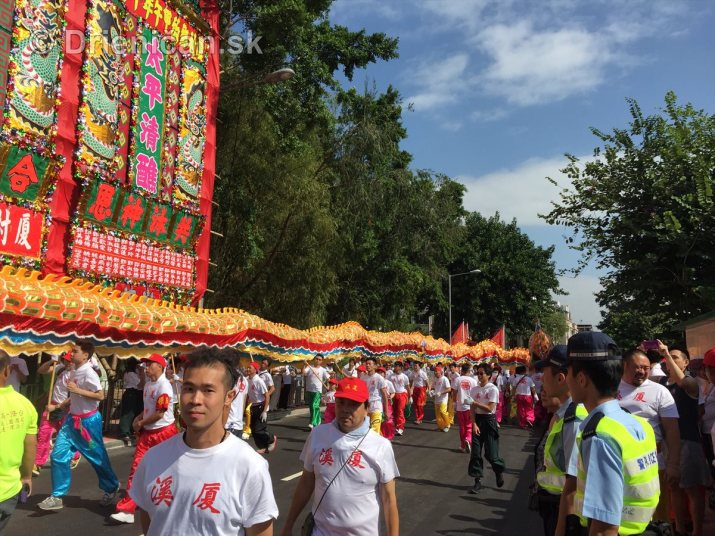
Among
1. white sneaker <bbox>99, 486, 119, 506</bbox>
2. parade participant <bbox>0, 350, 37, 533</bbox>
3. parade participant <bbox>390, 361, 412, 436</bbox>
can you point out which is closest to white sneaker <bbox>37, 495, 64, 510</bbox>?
white sneaker <bbox>99, 486, 119, 506</bbox>

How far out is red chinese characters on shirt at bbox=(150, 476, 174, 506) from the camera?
2.39 meters

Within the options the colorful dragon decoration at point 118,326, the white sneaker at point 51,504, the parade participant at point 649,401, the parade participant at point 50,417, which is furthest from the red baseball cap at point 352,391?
the parade participant at point 50,417

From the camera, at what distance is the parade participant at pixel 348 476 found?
3.50 meters

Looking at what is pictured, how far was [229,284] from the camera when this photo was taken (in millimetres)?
20906

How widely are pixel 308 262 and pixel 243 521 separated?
1871 cm

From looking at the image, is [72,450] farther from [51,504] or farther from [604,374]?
[604,374]

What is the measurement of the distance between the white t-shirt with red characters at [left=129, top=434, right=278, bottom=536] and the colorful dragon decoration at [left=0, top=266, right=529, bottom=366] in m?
5.92

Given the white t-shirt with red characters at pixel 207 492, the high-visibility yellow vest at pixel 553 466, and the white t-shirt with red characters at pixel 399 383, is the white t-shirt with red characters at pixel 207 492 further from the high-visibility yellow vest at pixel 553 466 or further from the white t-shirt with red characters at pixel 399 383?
A: the white t-shirt with red characters at pixel 399 383

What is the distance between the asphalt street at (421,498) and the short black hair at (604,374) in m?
4.45

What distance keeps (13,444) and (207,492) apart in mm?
2444

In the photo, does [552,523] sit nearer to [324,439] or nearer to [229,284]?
[324,439]

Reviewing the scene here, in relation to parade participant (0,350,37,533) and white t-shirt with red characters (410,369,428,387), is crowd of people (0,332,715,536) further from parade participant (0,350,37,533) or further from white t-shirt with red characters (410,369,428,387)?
white t-shirt with red characters (410,369,428,387)

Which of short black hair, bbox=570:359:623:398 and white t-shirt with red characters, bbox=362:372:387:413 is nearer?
short black hair, bbox=570:359:623:398

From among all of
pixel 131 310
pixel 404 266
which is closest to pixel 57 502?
pixel 131 310
